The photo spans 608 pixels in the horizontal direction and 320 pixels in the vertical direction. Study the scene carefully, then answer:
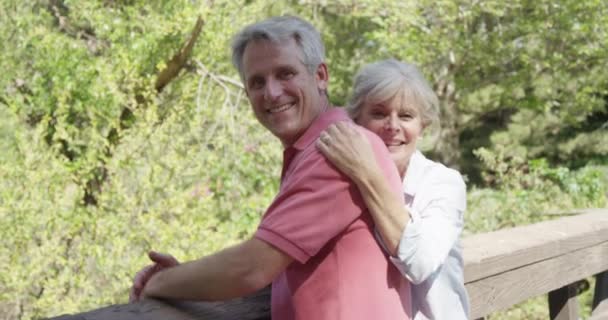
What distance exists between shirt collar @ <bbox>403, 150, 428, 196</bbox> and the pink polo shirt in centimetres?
29

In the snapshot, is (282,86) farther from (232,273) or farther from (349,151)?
(232,273)

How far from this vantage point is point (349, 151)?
135 centimetres

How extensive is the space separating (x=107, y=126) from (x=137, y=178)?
998 millimetres

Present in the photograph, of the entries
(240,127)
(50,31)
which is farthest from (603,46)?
(50,31)

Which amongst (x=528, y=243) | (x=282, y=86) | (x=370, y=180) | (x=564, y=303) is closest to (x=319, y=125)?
(x=282, y=86)

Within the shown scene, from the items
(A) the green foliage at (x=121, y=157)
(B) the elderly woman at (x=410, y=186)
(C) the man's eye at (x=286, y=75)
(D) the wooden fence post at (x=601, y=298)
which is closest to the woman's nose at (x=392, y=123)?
(B) the elderly woman at (x=410, y=186)

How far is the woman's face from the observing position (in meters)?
1.85

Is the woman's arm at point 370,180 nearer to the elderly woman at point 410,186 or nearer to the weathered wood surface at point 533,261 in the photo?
the elderly woman at point 410,186

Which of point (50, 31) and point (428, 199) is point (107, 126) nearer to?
point (50, 31)

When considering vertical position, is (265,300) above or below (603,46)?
above

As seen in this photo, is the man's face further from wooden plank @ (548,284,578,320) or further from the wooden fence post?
the wooden fence post

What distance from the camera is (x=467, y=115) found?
57.7 feet

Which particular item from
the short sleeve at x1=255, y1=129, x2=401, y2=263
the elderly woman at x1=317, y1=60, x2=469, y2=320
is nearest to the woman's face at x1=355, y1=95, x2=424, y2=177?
the elderly woman at x1=317, y1=60, x2=469, y2=320

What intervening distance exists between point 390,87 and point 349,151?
525 millimetres
